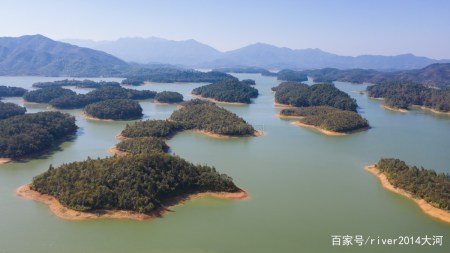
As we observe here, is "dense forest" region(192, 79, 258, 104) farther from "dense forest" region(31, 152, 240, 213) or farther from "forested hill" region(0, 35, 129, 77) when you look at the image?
"forested hill" region(0, 35, 129, 77)

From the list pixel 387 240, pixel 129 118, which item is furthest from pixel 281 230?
pixel 129 118

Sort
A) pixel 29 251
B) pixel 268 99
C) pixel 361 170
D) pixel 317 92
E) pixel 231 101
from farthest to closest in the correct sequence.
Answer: pixel 268 99, pixel 231 101, pixel 317 92, pixel 361 170, pixel 29 251

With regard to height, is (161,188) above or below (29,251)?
above

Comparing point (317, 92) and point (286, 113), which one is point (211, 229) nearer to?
point (286, 113)

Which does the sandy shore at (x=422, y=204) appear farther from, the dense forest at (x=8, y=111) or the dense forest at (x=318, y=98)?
the dense forest at (x=8, y=111)

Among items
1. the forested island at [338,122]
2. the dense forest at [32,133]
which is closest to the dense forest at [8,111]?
the dense forest at [32,133]

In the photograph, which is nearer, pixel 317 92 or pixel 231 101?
pixel 317 92

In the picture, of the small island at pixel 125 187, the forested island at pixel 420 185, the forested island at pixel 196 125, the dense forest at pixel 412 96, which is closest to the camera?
the small island at pixel 125 187

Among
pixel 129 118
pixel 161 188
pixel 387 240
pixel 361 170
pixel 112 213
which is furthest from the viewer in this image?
pixel 129 118
